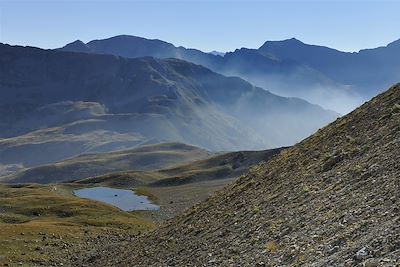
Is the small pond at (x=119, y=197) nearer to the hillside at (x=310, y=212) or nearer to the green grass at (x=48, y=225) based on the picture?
the green grass at (x=48, y=225)

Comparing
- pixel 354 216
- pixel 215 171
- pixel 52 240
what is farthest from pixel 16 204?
pixel 215 171

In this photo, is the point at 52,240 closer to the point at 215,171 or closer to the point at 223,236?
the point at 223,236

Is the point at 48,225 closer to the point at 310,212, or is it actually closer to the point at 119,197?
the point at 310,212

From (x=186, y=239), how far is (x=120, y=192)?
359 ft

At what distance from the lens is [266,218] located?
3108cm

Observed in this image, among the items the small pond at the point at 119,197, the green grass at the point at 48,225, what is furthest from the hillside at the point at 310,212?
the small pond at the point at 119,197

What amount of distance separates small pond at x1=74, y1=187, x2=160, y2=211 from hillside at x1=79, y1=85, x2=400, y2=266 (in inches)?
2553

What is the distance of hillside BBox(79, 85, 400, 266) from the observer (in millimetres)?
21016

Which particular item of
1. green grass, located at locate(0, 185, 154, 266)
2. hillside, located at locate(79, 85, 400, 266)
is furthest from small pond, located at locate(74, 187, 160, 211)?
hillside, located at locate(79, 85, 400, 266)

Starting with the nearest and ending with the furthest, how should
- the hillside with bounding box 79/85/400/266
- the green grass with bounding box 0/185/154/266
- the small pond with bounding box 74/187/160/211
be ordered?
the hillside with bounding box 79/85/400/266
the green grass with bounding box 0/185/154/266
the small pond with bounding box 74/187/160/211

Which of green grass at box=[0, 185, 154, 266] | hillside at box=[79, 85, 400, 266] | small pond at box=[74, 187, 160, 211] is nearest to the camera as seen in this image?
hillside at box=[79, 85, 400, 266]

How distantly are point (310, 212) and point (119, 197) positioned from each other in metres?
110

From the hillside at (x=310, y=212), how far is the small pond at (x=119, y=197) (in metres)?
64.8

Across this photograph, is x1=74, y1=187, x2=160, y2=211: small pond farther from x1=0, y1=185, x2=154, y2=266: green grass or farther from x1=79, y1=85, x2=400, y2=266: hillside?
x1=79, y1=85, x2=400, y2=266: hillside
